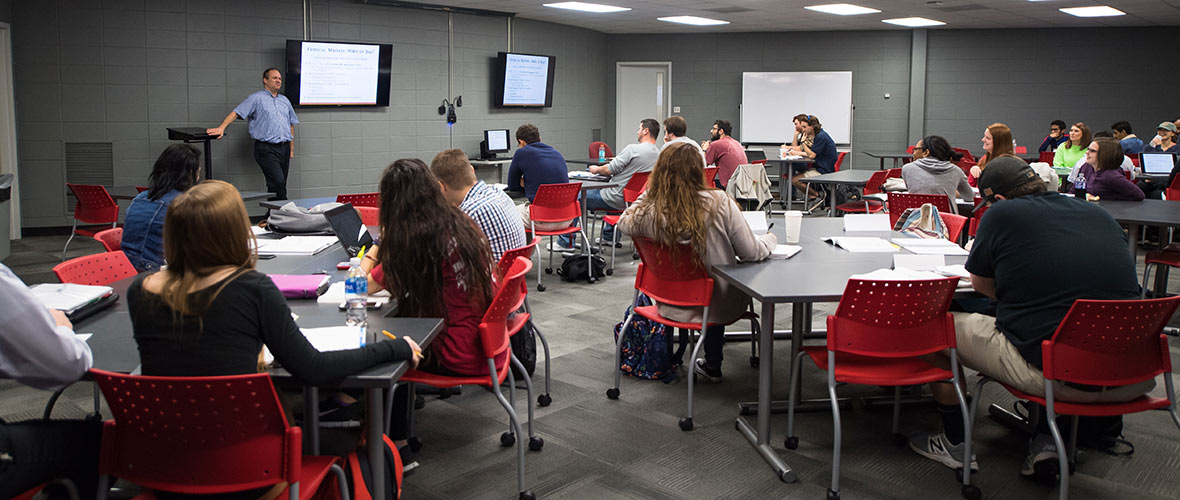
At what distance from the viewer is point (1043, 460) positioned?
3.12 m

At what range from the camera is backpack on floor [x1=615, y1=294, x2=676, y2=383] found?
14.1 feet

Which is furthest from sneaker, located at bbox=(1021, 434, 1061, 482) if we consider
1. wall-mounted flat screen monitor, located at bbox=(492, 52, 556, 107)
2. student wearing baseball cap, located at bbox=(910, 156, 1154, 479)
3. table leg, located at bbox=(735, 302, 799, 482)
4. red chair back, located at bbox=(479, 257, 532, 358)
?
wall-mounted flat screen monitor, located at bbox=(492, 52, 556, 107)

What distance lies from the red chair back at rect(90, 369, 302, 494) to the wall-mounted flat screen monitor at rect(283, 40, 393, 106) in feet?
26.1

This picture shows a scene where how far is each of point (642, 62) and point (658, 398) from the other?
10464mm

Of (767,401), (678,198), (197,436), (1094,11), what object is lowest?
(767,401)

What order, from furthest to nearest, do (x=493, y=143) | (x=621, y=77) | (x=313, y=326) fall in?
1. (x=621, y=77)
2. (x=493, y=143)
3. (x=313, y=326)

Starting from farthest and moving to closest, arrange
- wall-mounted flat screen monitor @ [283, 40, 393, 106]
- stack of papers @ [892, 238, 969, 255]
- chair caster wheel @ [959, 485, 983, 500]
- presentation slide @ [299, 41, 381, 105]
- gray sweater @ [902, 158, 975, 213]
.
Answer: presentation slide @ [299, 41, 381, 105] < wall-mounted flat screen monitor @ [283, 40, 393, 106] < gray sweater @ [902, 158, 975, 213] < stack of papers @ [892, 238, 969, 255] < chair caster wheel @ [959, 485, 983, 500]

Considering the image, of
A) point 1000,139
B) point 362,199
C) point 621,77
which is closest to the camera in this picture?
point 362,199

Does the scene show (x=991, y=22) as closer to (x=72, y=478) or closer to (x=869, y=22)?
(x=869, y=22)

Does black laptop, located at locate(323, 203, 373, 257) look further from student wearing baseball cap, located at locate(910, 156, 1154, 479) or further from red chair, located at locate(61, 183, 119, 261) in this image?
red chair, located at locate(61, 183, 119, 261)

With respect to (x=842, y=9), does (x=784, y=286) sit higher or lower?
lower

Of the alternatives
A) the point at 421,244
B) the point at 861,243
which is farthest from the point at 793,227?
the point at 421,244

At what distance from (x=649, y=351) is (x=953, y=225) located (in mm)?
1603

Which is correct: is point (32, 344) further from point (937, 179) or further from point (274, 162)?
point (274, 162)
